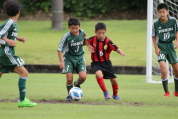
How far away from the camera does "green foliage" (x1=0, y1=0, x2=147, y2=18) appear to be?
26000 mm

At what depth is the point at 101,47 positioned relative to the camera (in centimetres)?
862

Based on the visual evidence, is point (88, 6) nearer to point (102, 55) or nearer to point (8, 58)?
point (102, 55)

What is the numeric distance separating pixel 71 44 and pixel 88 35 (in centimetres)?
1344

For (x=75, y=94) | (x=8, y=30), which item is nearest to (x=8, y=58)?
(x=8, y=30)

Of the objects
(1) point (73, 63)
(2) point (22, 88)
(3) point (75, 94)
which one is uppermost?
(1) point (73, 63)

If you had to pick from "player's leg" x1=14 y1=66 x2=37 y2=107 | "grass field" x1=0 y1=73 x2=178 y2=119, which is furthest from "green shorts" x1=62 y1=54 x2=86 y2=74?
"player's leg" x1=14 y1=66 x2=37 y2=107

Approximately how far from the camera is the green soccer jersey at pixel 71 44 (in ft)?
27.7

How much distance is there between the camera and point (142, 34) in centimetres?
2217

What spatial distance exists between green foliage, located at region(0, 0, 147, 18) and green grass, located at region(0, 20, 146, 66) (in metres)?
1.19

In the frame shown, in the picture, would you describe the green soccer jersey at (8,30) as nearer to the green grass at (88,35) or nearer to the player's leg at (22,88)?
the player's leg at (22,88)

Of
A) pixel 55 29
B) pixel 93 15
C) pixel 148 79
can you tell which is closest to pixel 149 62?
pixel 148 79

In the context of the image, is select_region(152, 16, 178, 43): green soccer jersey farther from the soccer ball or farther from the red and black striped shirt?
the soccer ball

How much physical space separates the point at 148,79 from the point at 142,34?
9.65 meters

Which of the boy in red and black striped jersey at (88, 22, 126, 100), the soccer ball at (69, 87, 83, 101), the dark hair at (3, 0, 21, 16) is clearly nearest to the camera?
the dark hair at (3, 0, 21, 16)
